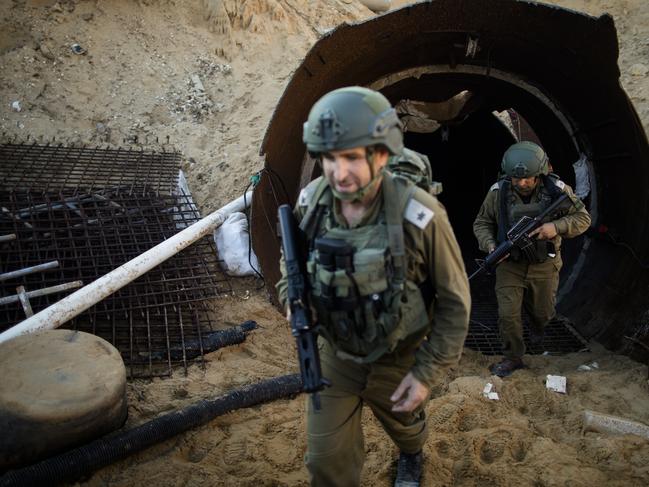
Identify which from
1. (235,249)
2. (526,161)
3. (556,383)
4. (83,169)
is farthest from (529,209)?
(83,169)

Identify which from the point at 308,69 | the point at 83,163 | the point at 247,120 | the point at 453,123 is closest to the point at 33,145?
the point at 83,163

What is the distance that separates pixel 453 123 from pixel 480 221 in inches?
123

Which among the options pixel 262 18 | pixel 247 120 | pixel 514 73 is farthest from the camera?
pixel 262 18

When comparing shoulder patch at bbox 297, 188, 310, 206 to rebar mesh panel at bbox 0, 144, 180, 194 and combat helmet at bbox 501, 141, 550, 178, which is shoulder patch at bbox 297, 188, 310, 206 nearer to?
combat helmet at bbox 501, 141, 550, 178

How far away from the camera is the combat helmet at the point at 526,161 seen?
428 centimetres

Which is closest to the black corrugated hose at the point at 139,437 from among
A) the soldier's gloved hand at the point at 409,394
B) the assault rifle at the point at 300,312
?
the assault rifle at the point at 300,312

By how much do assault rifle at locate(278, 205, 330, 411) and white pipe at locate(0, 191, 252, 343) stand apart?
7.56 feet

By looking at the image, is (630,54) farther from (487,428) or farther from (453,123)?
(487,428)

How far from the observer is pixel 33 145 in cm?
619

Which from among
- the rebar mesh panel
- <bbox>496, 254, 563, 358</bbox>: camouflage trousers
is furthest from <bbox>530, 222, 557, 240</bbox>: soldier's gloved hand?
the rebar mesh panel

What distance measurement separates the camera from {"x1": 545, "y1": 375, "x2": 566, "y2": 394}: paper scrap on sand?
4328 mm

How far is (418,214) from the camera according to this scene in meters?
2.17

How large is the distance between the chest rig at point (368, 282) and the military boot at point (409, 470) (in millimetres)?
991

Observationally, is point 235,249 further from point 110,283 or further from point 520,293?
point 520,293
